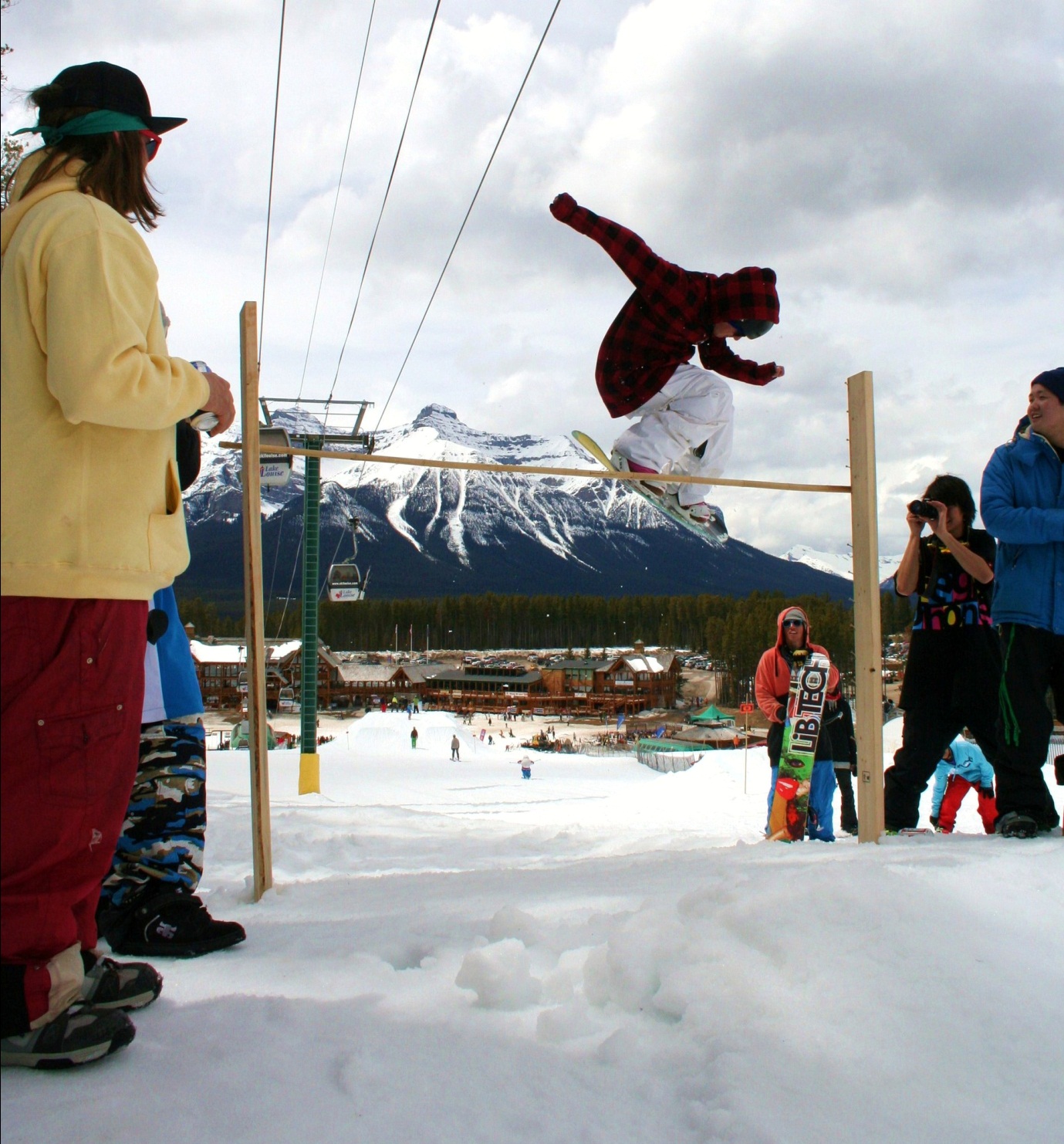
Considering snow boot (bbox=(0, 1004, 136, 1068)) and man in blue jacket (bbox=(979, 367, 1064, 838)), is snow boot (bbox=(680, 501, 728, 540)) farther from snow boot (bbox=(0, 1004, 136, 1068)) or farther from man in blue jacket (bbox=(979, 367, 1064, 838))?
snow boot (bbox=(0, 1004, 136, 1068))

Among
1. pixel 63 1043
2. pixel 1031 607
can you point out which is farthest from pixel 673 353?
pixel 63 1043

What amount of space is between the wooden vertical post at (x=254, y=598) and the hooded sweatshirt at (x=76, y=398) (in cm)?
157

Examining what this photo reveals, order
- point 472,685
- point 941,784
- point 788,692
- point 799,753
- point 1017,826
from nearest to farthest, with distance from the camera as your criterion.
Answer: point 1017,826, point 799,753, point 788,692, point 941,784, point 472,685

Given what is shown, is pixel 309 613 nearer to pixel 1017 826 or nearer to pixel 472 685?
pixel 1017 826

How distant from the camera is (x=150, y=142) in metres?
1.80

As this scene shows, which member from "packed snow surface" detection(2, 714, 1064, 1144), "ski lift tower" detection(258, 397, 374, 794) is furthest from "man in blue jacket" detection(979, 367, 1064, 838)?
"ski lift tower" detection(258, 397, 374, 794)

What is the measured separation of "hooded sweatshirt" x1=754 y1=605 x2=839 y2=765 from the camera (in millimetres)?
5965

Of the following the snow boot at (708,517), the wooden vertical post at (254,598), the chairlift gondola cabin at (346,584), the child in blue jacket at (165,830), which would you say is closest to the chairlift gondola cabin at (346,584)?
the chairlift gondola cabin at (346,584)

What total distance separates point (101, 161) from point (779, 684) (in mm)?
5213

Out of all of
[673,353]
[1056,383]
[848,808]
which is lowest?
[848,808]

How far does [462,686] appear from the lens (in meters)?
74.3

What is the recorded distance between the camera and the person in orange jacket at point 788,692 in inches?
235

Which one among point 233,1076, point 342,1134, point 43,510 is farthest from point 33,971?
point 43,510

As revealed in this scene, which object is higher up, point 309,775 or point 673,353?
point 673,353
